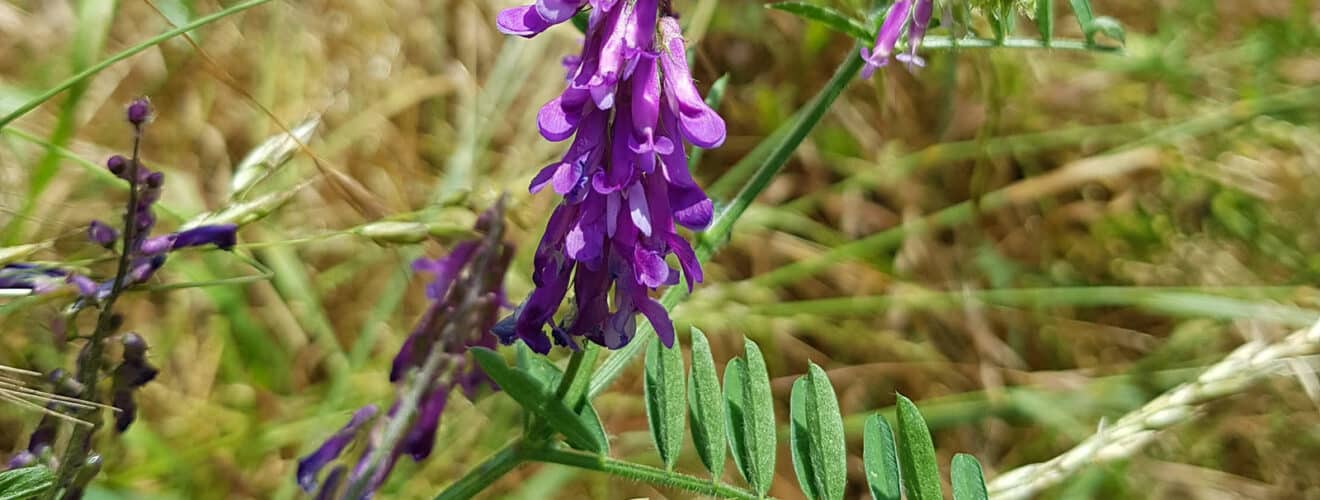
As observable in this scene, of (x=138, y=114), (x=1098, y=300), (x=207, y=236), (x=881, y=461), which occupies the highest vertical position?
(x=138, y=114)

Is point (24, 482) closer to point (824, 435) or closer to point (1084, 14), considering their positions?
point (824, 435)

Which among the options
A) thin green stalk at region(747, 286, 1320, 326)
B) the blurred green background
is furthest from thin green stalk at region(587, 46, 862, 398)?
thin green stalk at region(747, 286, 1320, 326)

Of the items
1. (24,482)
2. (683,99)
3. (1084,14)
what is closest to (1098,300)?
(1084,14)

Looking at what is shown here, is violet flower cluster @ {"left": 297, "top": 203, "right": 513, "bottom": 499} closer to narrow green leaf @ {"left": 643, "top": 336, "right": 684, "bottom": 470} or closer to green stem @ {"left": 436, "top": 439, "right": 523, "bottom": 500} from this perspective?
green stem @ {"left": 436, "top": 439, "right": 523, "bottom": 500}

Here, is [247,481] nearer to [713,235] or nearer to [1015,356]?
[713,235]

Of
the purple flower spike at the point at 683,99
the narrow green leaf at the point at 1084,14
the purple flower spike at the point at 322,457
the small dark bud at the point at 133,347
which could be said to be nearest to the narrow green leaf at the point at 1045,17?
the narrow green leaf at the point at 1084,14
